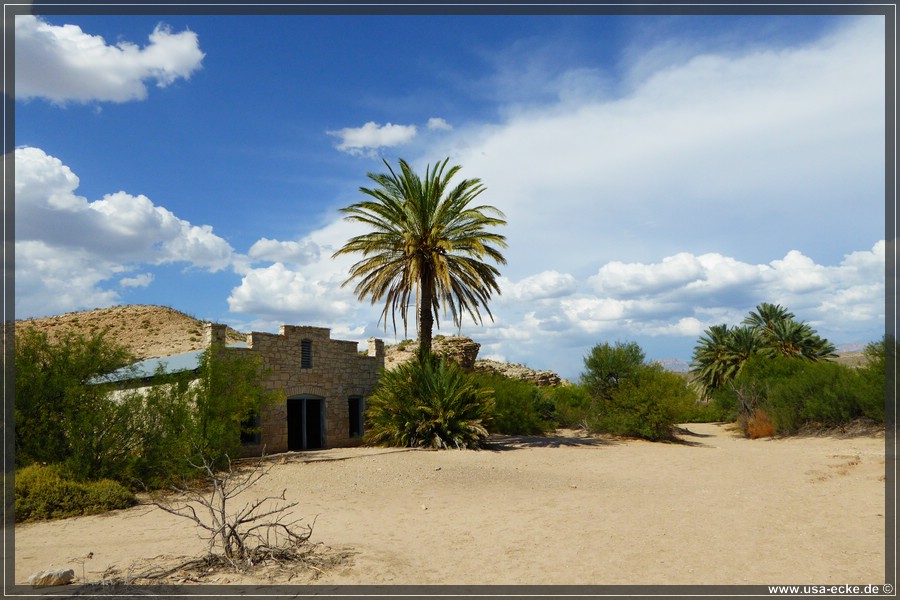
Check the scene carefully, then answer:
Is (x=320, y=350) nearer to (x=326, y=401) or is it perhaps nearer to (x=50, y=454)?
(x=326, y=401)

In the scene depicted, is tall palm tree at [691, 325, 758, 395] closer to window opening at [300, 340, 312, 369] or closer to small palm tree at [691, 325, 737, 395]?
small palm tree at [691, 325, 737, 395]

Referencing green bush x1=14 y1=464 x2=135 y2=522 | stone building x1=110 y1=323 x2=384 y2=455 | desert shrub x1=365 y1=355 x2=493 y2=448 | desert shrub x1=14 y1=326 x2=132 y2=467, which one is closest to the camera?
green bush x1=14 y1=464 x2=135 y2=522

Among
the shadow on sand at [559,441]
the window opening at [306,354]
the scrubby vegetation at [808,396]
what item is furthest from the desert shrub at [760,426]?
the window opening at [306,354]

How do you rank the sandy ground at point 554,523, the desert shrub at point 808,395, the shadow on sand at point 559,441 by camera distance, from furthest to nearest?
the desert shrub at point 808,395, the shadow on sand at point 559,441, the sandy ground at point 554,523

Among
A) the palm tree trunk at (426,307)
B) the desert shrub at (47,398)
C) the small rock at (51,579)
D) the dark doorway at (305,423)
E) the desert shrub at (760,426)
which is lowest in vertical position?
the desert shrub at (760,426)

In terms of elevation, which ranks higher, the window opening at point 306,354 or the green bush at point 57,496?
the window opening at point 306,354

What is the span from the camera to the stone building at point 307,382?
19.9m

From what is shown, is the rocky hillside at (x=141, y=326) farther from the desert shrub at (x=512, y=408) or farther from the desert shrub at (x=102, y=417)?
the desert shrub at (x=102, y=417)

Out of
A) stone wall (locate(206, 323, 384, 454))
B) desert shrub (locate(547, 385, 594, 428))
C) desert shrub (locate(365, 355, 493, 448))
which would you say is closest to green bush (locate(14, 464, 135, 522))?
stone wall (locate(206, 323, 384, 454))

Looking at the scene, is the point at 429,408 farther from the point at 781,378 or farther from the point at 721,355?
the point at 721,355

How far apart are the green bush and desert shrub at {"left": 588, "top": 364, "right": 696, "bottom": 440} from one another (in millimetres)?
18482

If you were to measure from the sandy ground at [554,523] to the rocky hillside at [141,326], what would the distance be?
102 feet

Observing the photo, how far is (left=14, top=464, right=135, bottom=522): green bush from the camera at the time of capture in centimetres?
1059

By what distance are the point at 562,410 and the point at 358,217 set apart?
52.8 ft
